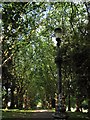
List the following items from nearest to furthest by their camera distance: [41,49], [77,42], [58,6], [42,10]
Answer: [77,42]
[42,10]
[58,6]
[41,49]

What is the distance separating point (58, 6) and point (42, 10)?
1921mm

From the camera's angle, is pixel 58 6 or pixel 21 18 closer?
pixel 21 18

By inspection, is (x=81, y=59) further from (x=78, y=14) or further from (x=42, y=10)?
(x=78, y=14)

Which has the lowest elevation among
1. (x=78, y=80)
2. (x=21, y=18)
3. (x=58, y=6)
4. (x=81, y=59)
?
(x=78, y=80)

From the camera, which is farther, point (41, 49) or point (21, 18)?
point (41, 49)

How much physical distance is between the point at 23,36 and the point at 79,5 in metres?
4.95

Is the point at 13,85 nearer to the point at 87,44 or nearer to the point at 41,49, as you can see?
the point at 41,49

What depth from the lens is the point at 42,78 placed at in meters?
46.6

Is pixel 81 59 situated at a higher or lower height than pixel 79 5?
lower

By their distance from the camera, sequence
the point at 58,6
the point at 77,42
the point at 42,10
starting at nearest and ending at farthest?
the point at 77,42
the point at 42,10
the point at 58,6

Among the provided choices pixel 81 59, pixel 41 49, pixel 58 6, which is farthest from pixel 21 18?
pixel 41 49

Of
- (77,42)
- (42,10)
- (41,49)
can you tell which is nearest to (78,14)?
(42,10)

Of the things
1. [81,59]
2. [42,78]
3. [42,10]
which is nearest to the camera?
→ [81,59]

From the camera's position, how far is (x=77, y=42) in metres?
18.5
